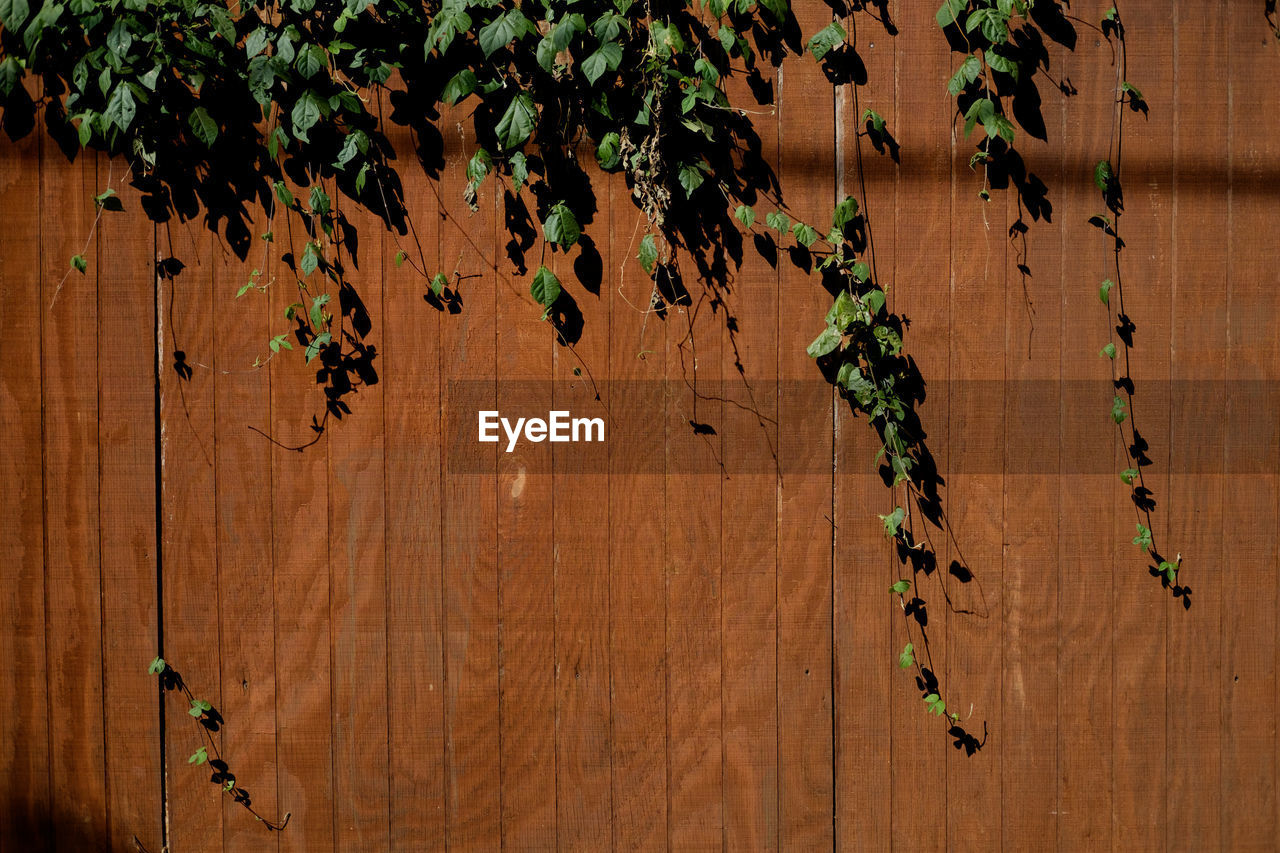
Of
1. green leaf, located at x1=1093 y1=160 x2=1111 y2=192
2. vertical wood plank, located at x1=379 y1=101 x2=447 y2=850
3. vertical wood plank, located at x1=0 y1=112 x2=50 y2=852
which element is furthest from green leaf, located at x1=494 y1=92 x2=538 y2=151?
green leaf, located at x1=1093 y1=160 x2=1111 y2=192

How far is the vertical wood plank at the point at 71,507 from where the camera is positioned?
7.19 feet

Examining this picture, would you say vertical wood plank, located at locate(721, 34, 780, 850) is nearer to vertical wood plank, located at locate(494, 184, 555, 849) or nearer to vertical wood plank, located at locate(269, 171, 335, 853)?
vertical wood plank, located at locate(494, 184, 555, 849)

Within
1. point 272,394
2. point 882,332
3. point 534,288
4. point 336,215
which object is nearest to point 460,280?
point 534,288

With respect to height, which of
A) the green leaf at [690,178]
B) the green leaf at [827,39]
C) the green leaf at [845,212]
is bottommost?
the green leaf at [845,212]

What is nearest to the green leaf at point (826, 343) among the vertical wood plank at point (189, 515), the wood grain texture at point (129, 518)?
the vertical wood plank at point (189, 515)

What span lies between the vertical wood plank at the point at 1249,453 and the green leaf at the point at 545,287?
1.79m

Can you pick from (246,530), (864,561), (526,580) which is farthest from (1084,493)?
(246,530)

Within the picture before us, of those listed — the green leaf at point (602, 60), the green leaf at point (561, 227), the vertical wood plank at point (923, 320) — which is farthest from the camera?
the vertical wood plank at point (923, 320)

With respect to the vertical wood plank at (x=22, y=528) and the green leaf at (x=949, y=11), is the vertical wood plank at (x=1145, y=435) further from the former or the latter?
the vertical wood plank at (x=22, y=528)

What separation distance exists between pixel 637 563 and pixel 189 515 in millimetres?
1188

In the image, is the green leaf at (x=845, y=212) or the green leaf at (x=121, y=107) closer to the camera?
the green leaf at (x=121, y=107)

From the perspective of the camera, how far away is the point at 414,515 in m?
2.23

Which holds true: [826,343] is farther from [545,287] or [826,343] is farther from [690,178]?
[545,287]

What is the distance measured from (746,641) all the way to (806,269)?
1002 mm
